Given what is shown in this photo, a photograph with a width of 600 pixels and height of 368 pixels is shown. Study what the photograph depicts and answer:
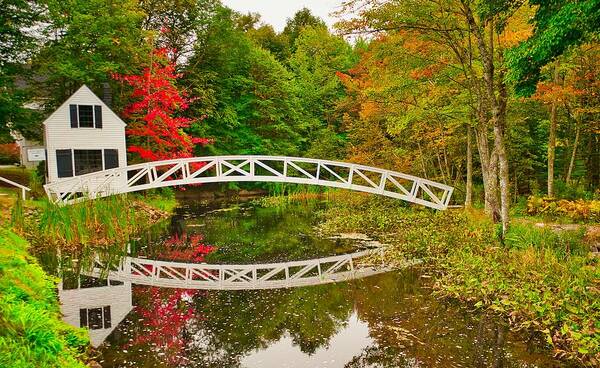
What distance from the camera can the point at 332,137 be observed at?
102ft

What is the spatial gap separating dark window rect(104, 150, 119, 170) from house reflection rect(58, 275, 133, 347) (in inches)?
437

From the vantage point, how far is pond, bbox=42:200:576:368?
6.30m

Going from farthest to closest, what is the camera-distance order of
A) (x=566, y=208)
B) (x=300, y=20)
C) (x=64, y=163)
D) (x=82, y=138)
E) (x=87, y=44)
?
(x=300, y=20), (x=87, y=44), (x=82, y=138), (x=64, y=163), (x=566, y=208)

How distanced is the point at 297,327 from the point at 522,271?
4.45 m

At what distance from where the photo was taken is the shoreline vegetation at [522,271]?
6.55 metres

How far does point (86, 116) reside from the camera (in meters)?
20.1

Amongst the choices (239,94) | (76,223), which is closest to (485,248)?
(76,223)

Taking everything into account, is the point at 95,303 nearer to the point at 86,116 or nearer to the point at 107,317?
the point at 107,317

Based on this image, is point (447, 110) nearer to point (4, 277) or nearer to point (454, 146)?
point (454, 146)

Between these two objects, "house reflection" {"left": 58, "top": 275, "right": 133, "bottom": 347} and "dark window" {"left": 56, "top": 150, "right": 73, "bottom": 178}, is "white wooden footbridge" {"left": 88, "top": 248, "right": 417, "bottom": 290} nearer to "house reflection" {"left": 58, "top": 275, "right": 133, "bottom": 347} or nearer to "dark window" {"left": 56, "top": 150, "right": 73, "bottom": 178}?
"house reflection" {"left": 58, "top": 275, "right": 133, "bottom": 347}

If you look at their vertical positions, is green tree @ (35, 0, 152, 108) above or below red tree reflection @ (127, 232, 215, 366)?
above

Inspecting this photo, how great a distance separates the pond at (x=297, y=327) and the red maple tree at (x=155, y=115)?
12.4 metres

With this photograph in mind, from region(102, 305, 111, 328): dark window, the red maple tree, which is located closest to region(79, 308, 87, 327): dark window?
region(102, 305, 111, 328): dark window

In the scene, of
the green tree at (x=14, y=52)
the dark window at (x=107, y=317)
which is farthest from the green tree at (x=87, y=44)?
the dark window at (x=107, y=317)
